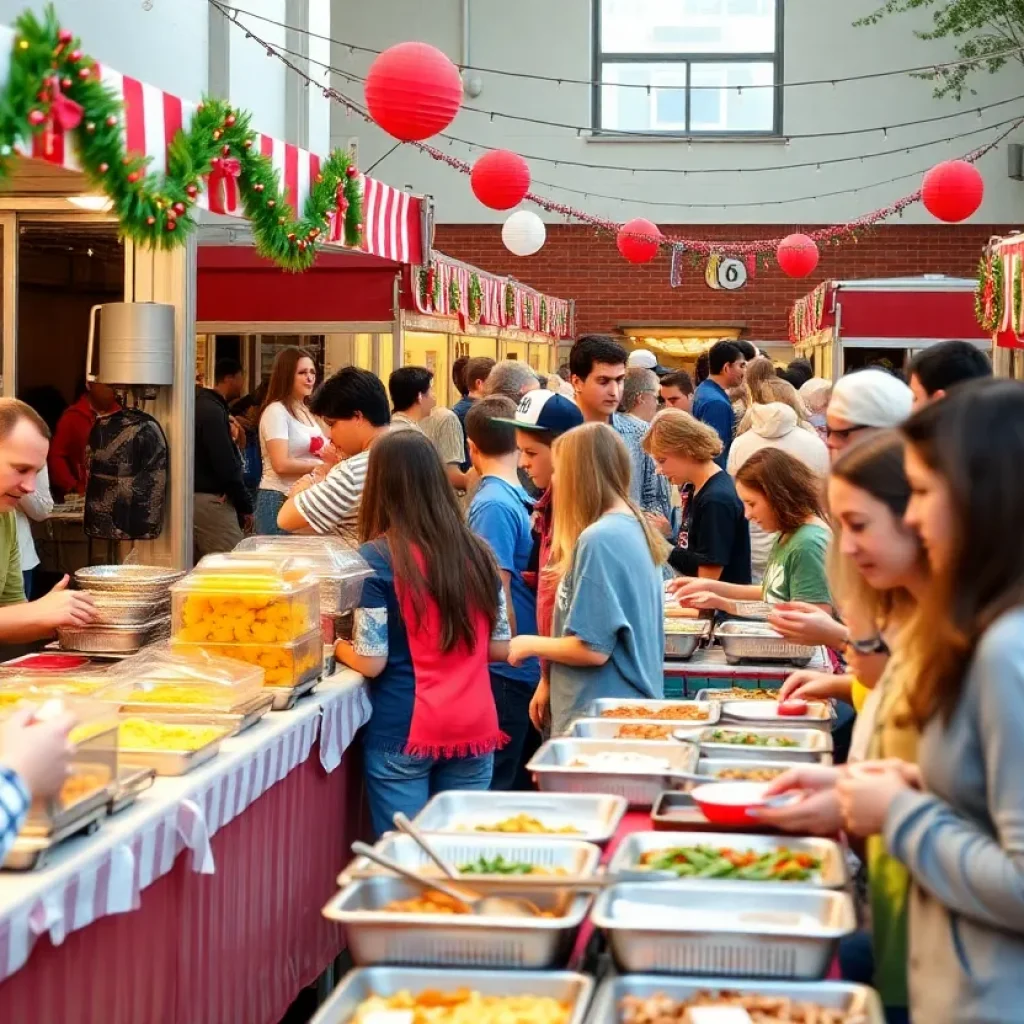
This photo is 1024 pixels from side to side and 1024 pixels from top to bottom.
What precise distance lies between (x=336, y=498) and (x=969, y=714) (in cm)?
368

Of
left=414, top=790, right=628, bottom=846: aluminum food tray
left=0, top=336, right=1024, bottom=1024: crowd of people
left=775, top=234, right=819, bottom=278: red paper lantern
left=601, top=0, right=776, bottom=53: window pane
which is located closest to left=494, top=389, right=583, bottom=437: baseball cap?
left=0, top=336, right=1024, bottom=1024: crowd of people

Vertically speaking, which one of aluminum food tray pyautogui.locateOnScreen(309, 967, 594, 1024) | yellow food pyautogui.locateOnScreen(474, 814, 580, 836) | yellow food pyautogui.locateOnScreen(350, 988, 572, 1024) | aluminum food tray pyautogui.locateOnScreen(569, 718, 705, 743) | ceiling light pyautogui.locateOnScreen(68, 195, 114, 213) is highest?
ceiling light pyautogui.locateOnScreen(68, 195, 114, 213)

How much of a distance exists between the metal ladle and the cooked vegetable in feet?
0.89

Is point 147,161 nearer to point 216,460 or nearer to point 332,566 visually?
point 332,566

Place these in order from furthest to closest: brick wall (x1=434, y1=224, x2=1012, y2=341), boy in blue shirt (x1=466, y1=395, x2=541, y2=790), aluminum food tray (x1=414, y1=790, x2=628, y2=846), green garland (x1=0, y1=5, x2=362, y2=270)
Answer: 1. brick wall (x1=434, y1=224, x2=1012, y2=341)
2. boy in blue shirt (x1=466, y1=395, x2=541, y2=790)
3. green garland (x1=0, y1=5, x2=362, y2=270)
4. aluminum food tray (x1=414, y1=790, x2=628, y2=846)

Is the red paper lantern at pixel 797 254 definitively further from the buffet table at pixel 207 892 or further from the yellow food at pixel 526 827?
the yellow food at pixel 526 827

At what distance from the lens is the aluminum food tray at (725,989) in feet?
7.36

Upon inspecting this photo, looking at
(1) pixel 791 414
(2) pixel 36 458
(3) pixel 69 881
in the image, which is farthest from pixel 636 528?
(1) pixel 791 414

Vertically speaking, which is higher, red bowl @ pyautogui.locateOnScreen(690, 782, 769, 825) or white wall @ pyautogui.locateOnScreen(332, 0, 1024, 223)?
white wall @ pyautogui.locateOnScreen(332, 0, 1024, 223)

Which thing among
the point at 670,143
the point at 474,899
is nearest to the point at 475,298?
the point at 670,143

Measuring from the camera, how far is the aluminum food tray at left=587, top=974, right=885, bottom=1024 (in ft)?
7.36

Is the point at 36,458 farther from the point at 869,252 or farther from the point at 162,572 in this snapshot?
the point at 869,252

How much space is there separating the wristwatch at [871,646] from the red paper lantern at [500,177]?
8.63 metres

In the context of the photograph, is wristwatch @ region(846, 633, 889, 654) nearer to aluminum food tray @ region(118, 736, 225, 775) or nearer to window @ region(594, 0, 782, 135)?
aluminum food tray @ region(118, 736, 225, 775)
